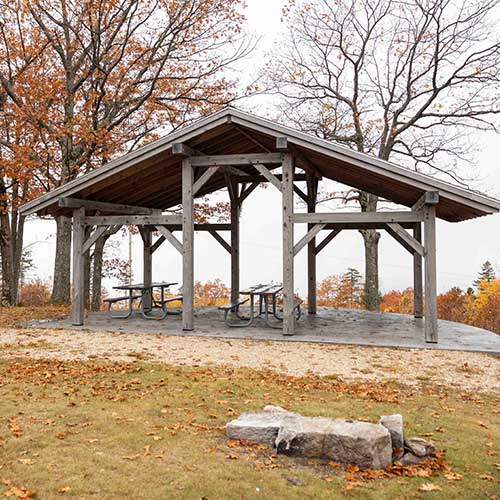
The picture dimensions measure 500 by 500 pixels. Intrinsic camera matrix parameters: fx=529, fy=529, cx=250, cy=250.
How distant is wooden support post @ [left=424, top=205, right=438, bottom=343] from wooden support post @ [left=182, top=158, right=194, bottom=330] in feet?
14.4

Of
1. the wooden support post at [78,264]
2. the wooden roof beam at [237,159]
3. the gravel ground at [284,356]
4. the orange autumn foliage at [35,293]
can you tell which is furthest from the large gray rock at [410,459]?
the orange autumn foliage at [35,293]

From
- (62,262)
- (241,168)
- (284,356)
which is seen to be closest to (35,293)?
(62,262)

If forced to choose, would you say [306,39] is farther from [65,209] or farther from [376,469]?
[376,469]

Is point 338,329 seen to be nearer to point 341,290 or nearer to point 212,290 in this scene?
point 341,290

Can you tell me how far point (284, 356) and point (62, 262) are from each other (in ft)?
34.6

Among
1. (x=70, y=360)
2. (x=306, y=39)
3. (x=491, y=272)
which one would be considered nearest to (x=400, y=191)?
(x=70, y=360)

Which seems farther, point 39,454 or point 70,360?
point 70,360

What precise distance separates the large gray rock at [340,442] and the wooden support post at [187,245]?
20.7ft

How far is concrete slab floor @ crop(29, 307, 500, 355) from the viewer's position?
9.31 meters

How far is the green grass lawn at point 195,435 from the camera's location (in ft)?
11.8

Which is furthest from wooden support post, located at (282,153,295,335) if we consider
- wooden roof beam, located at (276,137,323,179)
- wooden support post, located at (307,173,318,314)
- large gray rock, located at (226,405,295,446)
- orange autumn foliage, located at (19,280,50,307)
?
orange autumn foliage, located at (19,280,50,307)

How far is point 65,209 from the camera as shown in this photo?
1191 centimetres

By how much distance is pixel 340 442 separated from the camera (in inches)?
158

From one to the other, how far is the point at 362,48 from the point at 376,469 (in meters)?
16.4
